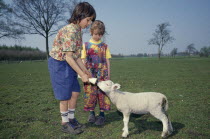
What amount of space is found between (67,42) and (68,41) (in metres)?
0.03

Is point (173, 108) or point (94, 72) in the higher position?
point (94, 72)

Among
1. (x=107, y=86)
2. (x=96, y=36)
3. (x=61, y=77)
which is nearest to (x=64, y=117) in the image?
(x=61, y=77)

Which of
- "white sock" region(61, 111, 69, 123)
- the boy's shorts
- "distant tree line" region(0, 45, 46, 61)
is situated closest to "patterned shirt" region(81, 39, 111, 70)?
the boy's shorts

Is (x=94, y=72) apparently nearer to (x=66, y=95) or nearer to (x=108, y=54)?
(x=108, y=54)

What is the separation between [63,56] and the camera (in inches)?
135

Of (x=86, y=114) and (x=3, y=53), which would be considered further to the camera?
(x=3, y=53)

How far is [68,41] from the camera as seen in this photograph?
3217 millimetres

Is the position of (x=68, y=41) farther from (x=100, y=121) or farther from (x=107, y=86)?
(x=100, y=121)

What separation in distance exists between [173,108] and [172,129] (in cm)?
189

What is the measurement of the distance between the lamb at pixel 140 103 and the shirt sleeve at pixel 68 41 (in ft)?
3.01

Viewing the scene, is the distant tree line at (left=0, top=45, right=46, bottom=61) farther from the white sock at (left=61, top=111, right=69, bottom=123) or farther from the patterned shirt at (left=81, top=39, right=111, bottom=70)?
the white sock at (left=61, top=111, right=69, bottom=123)

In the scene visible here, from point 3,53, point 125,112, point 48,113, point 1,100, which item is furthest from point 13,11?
point 125,112

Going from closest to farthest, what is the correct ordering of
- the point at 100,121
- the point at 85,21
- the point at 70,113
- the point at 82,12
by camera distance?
the point at 82,12 < the point at 85,21 < the point at 70,113 < the point at 100,121

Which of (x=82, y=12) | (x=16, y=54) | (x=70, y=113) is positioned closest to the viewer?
(x=82, y=12)
